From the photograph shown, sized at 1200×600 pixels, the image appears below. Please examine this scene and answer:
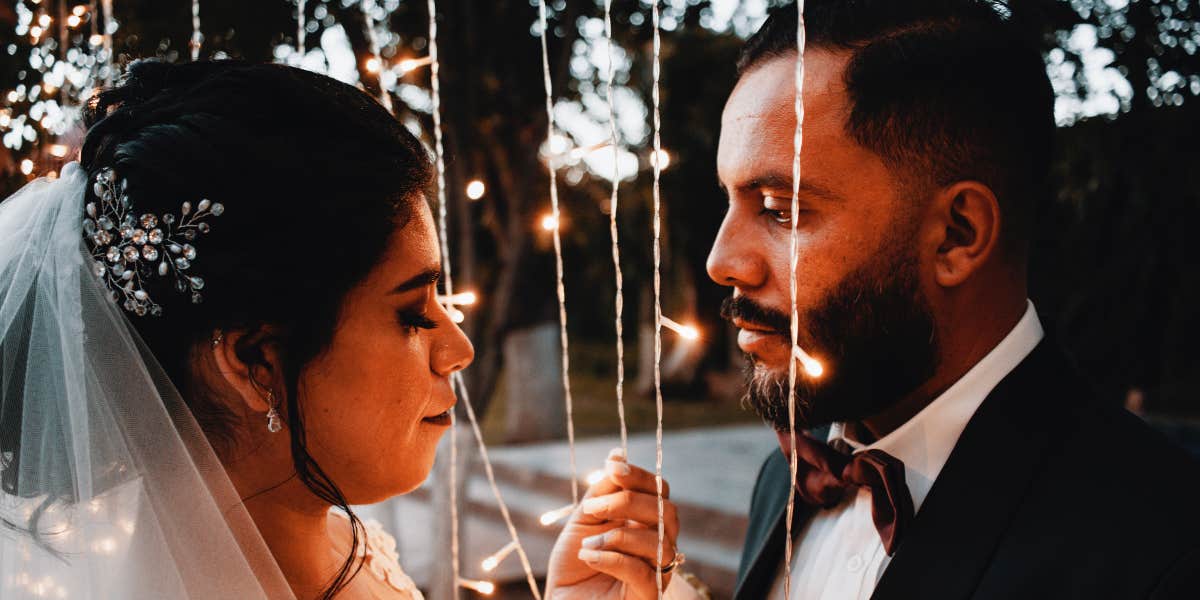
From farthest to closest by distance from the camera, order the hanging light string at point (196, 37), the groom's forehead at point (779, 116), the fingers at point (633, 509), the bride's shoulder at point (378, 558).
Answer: the hanging light string at point (196, 37) → the bride's shoulder at point (378, 558) → the groom's forehead at point (779, 116) → the fingers at point (633, 509)

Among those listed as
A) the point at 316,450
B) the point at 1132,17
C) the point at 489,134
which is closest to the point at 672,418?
the point at 489,134

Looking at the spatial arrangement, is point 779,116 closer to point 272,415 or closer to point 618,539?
point 618,539

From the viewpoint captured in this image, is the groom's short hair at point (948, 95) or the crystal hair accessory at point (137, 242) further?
the groom's short hair at point (948, 95)

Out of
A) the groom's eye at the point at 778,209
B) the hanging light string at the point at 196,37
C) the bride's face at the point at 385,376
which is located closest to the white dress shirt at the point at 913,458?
the groom's eye at the point at 778,209

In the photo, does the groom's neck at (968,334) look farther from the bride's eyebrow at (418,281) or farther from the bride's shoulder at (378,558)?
the bride's shoulder at (378,558)

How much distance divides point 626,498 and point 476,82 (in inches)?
111

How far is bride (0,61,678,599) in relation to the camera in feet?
4.39

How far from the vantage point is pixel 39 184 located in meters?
1.52

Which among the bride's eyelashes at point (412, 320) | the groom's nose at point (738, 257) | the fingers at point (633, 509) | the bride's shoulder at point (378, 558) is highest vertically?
the groom's nose at point (738, 257)

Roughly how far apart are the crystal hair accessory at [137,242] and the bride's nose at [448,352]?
379 millimetres

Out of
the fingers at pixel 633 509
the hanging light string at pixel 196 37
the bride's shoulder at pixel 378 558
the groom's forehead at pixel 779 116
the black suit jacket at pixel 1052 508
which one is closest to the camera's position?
the black suit jacket at pixel 1052 508

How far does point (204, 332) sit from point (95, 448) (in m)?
0.24

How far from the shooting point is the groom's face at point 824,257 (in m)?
1.65

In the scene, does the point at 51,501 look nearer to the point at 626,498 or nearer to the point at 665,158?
the point at 626,498
